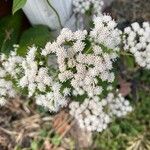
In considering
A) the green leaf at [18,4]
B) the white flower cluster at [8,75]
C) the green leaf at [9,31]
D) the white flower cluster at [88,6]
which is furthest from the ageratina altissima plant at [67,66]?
the white flower cluster at [88,6]

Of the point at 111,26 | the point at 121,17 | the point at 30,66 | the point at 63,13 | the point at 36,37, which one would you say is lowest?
the point at 30,66

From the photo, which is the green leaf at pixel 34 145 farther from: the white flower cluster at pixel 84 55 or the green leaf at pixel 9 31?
the white flower cluster at pixel 84 55

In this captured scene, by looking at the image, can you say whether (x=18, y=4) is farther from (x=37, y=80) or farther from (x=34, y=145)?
(x=34, y=145)

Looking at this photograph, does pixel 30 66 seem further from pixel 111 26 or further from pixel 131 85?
pixel 131 85

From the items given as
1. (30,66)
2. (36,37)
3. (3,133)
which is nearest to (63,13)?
(36,37)

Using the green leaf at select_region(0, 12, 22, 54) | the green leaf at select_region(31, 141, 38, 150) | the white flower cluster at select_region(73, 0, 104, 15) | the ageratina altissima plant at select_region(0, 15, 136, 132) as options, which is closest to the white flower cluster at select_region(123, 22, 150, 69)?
the ageratina altissima plant at select_region(0, 15, 136, 132)

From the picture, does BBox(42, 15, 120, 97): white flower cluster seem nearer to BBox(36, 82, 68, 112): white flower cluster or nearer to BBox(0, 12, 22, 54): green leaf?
BBox(36, 82, 68, 112): white flower cluster

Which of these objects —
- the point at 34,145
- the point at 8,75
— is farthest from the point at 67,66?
the point at 34,145
